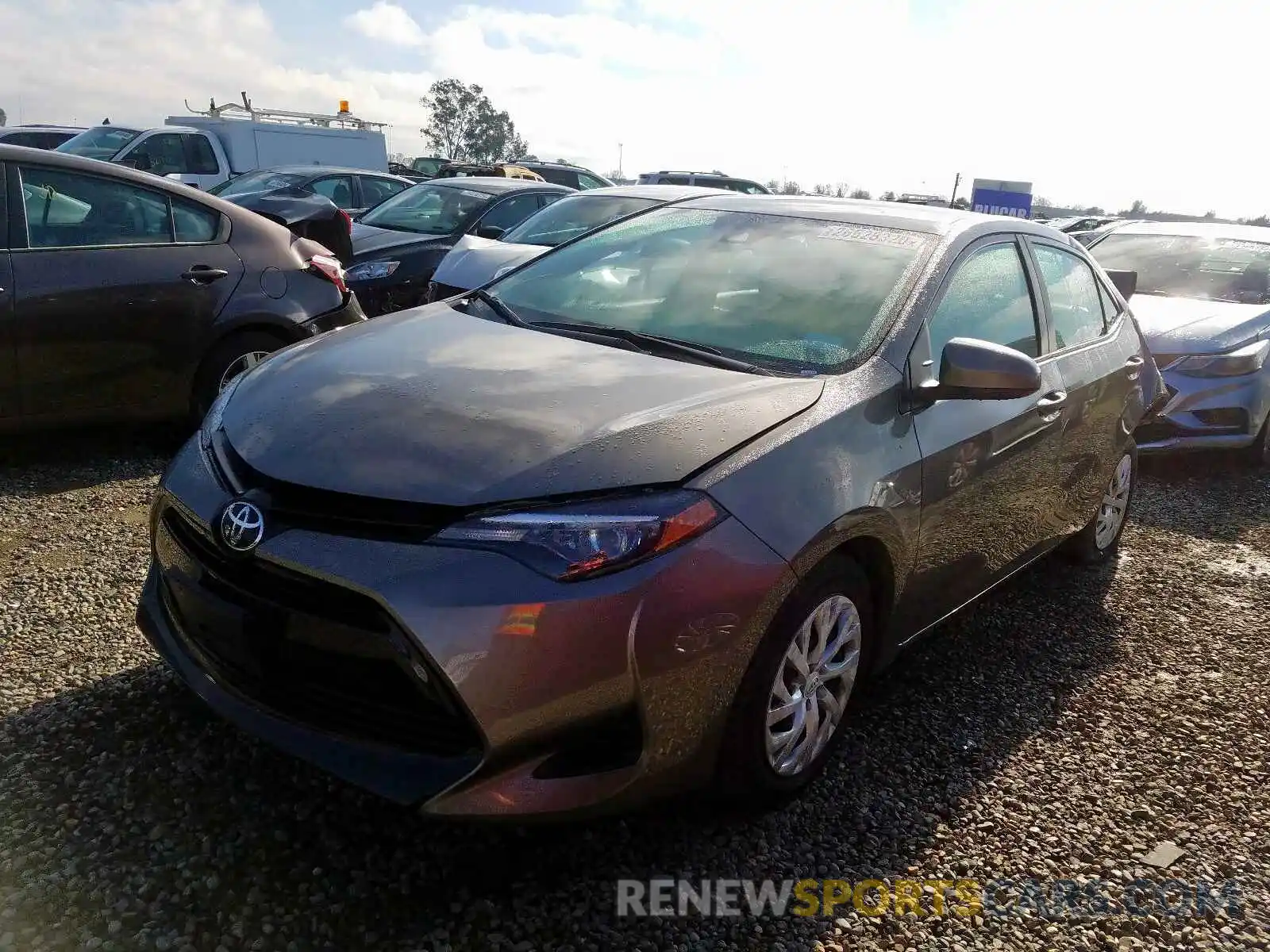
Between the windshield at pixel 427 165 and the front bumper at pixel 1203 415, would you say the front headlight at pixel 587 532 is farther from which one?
the windshield at pixel 427 165

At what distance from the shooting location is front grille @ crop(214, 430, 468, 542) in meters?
2.04

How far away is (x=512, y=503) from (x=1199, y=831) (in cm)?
216

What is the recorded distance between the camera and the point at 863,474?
253 cm

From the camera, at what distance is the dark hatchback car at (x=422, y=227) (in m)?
8.17

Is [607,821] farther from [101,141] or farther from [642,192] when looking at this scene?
[101,141]

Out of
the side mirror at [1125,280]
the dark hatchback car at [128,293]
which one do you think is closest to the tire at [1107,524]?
the side mirror at [1125,280]

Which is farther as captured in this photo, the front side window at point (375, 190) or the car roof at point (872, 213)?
the front side window at point (375, 190)

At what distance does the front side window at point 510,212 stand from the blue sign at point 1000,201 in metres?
11.0

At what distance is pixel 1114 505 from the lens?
4.56m

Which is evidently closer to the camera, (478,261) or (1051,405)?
(1051,405)

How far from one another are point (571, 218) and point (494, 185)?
83.4 inches

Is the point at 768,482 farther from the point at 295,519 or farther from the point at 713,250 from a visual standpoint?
the point at 713,250

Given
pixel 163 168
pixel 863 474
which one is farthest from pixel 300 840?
pixel 163 168

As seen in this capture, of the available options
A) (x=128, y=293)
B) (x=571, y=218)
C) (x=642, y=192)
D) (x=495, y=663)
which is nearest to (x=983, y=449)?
(x=495, y=663)
